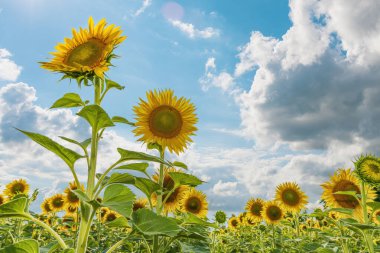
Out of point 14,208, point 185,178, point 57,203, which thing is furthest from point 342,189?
point 57,203

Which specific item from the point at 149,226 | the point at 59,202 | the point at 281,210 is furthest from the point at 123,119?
the point at 59,202

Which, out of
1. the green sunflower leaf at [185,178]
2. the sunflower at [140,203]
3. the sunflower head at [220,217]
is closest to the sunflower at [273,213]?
the sunflower head at [220,217]

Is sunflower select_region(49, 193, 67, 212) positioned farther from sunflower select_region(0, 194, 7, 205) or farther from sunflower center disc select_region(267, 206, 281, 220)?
sunflower center disc select_region(267, 206, 281, 220)

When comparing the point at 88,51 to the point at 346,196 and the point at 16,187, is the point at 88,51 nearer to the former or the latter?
the point at 346,196

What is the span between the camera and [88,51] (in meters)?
2.71

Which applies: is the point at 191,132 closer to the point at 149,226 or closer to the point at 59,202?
the point at 149,226

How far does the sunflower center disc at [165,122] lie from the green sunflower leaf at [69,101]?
1178 millimetres

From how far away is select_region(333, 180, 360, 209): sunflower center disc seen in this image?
15.6ft

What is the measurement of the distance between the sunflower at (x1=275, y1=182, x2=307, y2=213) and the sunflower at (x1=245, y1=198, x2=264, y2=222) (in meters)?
0.98

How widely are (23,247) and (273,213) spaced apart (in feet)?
20.5

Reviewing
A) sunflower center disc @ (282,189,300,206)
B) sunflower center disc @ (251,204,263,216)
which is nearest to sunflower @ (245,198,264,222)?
sunflower center disc @ (251,204,263,216)

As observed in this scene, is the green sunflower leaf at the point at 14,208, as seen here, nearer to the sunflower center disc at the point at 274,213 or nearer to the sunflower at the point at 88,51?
the sunflower at the point at 88,51

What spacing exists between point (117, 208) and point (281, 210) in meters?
6.27

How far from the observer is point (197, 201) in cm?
553
